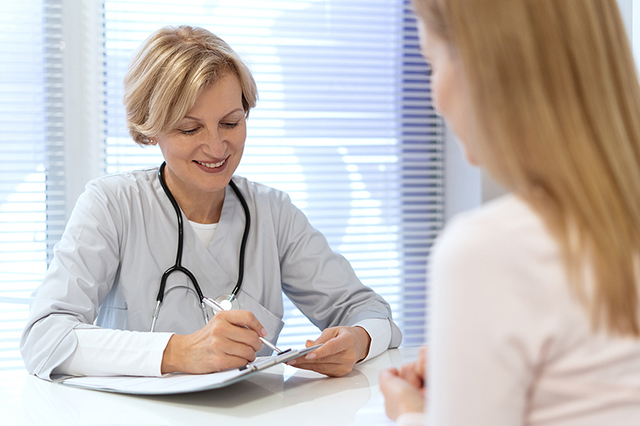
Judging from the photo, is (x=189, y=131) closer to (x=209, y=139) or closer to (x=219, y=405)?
(x=209, y=139)

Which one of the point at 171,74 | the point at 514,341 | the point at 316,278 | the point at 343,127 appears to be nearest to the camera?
the point at 514,341

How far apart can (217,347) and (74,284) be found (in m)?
0.40

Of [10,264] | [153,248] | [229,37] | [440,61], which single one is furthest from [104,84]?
[440,61]

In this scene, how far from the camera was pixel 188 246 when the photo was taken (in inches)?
55.0

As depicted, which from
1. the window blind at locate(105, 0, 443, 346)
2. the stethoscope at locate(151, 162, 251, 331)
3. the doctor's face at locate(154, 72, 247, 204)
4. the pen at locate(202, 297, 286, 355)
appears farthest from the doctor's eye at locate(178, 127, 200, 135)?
the window blind at locate(105, 0, 443, 346)

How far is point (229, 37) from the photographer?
88.4 inches

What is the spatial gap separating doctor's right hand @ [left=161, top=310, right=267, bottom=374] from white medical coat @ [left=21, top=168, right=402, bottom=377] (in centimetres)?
23

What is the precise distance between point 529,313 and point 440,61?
23cm

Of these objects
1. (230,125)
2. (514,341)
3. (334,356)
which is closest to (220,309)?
(334,356)

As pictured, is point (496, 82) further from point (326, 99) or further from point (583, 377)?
point (326, 99)

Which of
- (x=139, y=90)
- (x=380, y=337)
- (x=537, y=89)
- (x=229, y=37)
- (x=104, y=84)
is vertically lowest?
(x=380, y=337)

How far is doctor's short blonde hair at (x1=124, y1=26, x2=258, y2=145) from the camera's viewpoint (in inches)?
51.7

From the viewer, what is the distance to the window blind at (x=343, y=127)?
224 cm

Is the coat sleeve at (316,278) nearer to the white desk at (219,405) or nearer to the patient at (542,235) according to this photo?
the white desk at (219,405)
